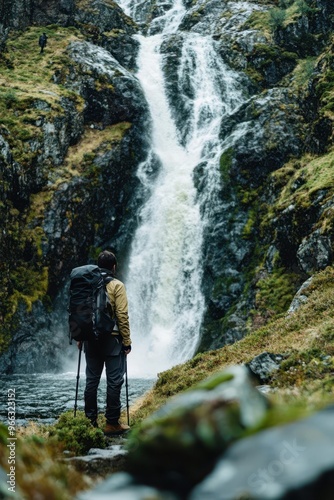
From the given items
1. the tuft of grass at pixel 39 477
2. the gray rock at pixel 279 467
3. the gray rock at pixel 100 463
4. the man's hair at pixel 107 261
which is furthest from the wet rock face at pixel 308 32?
the gray rock at pixel 279 467

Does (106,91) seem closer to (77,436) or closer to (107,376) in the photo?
(107,376)

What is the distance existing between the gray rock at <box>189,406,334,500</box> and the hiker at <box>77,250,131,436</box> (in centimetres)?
642

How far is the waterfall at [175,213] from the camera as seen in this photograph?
29.5 metres

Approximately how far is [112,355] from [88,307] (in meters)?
1.11

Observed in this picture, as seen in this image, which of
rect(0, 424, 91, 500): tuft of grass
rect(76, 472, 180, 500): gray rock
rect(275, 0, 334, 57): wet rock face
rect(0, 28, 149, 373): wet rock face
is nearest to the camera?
rect(76, 472, 180, 500): gray rock

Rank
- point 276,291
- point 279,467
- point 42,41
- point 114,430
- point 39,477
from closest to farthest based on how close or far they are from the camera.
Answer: point 279,467
point 39,477
point 114,430
point 276,291
point 42,41

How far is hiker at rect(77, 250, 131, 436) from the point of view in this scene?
331 inches

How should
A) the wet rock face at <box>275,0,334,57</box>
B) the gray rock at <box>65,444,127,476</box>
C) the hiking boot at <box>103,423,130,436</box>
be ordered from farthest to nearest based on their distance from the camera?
the wet rock face at <box>275,0,334,57</box> → the hiking boot at <box>103,423,130,436</box> → the gray rock at <box>65,444,127,476</box>

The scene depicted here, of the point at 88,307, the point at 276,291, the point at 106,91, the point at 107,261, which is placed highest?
the point at 106,91

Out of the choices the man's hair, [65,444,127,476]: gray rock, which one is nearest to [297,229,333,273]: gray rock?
the man's hair

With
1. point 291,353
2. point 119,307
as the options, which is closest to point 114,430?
point 119,307

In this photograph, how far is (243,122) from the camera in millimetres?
A: 37625

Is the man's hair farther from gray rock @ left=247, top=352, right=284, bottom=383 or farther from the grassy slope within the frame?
the grassy slope

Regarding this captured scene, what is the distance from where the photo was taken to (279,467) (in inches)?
77.0
